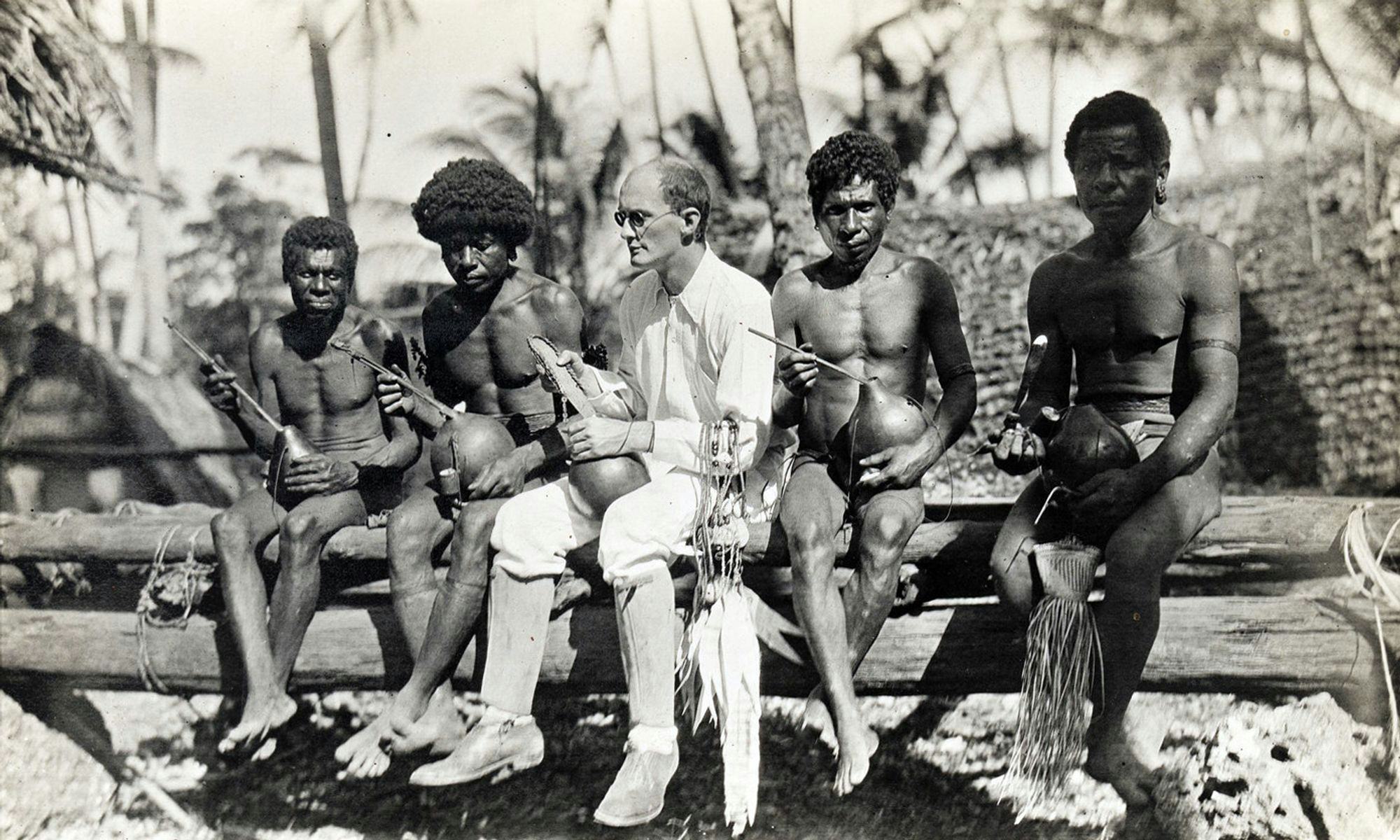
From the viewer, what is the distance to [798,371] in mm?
4246

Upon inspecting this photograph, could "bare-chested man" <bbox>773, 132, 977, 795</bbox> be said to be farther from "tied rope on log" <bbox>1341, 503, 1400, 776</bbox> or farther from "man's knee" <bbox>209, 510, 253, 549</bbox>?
"man's knee" <bbox>209, 510, 253, 549</bbox>

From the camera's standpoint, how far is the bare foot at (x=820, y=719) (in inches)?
158

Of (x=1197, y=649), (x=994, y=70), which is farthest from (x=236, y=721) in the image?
(x=994, y=70)

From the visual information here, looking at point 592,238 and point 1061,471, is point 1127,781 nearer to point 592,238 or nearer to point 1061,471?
point 1061,471

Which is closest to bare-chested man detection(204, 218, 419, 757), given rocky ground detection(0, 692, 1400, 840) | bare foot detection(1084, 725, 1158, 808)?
rocky ground detection(0, 692, 1400, 840)

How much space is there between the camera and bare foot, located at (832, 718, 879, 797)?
12.8 feet

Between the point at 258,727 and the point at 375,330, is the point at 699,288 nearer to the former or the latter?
the point at 375,330

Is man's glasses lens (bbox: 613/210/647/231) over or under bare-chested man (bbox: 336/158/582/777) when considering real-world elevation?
over

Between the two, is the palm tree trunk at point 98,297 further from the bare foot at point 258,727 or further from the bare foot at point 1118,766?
the bare foot at point 1118,766

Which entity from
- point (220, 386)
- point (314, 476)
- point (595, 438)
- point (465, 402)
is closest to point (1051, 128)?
point (595, 438)

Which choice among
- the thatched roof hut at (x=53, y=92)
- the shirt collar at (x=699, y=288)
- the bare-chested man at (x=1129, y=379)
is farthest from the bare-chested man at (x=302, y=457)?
the bare-chested man at (x=1129, y=379)

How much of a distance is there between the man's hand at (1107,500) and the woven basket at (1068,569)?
0.09 m

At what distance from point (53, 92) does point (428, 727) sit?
3670mm

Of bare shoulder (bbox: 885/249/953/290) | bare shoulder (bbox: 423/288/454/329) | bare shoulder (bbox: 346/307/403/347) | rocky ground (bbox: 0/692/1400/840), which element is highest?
bare shoulder (bbox: 885/249/953/290)
